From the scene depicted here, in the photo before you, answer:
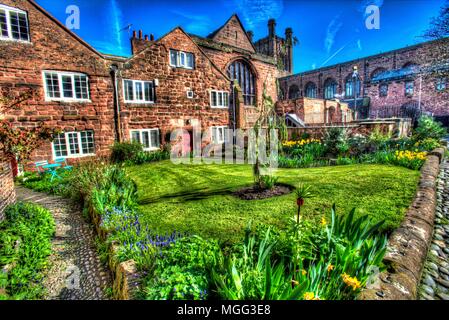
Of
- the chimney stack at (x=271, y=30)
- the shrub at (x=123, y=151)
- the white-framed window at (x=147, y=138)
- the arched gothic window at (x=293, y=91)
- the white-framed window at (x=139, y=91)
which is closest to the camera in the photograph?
the shrub at (x=123, y=151)

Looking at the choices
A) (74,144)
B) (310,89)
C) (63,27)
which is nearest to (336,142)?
(74,144)

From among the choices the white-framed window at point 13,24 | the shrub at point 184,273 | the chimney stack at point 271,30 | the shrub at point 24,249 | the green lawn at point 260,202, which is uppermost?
the chimney stack at point 271,30

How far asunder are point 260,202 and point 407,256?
10.3ft

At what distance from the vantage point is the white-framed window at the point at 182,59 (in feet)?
54.3

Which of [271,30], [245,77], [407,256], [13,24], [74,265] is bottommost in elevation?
[74,265]

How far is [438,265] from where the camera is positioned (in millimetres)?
3256

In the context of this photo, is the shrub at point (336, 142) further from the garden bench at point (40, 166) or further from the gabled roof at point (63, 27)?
the garden bench at point (40, 166)

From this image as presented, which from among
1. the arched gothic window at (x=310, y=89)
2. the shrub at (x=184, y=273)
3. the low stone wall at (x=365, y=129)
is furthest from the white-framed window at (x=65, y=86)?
the arched gothic window at (x=310, y=89)

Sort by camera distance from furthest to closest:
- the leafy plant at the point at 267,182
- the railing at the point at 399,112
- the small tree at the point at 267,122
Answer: the railing at the point at 399,112, the leafy plant at the point at 267,182, the small tree at the point at 267,122

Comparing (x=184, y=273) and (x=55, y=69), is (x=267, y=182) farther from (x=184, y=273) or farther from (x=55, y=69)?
(x=55, y=69)

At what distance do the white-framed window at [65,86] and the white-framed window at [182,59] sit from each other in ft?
19.4

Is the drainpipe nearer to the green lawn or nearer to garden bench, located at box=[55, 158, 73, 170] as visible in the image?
garden bench, located at box=[55, 158, 73, 170]

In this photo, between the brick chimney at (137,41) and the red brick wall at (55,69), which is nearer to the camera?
the red brick wall at (55,69)

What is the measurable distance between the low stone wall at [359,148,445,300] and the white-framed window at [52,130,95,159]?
1429 cm
